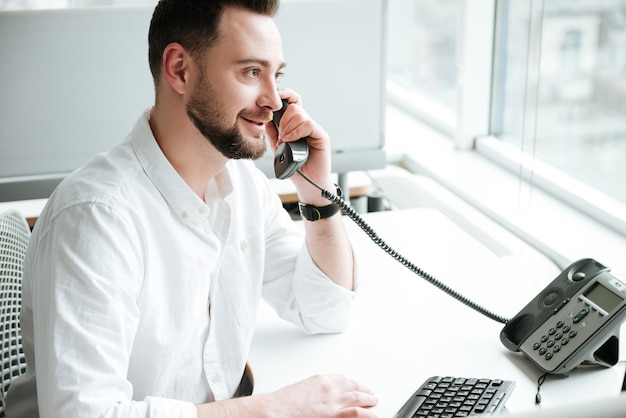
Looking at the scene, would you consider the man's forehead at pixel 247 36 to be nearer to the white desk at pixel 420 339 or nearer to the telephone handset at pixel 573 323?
the white desk at pixel 420 339

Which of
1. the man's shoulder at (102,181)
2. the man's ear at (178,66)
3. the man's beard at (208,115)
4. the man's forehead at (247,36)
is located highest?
the man's forehead at (247,36)

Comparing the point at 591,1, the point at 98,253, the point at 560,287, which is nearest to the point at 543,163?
the point at 591,1

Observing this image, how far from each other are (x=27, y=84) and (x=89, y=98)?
0.44 feet

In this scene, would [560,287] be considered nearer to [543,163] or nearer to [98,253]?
[98,253]

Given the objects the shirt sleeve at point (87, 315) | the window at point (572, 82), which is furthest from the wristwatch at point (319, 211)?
the window at point (572, 82)

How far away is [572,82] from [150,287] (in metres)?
1.57

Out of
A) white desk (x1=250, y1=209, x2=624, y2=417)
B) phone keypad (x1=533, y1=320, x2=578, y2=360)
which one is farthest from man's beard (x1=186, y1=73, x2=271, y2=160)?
phone keypad (x1=533, y1=320, x2=578, y2=360)

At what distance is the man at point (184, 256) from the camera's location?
43.9 inches

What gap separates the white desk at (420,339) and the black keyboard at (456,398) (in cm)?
4

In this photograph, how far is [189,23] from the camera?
1.32 m

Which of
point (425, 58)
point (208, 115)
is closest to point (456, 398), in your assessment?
point (208, 115)

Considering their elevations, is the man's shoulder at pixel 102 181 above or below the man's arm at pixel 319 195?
above

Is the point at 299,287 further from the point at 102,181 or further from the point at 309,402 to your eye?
the point at 102,181

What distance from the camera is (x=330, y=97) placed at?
200 centimetres
